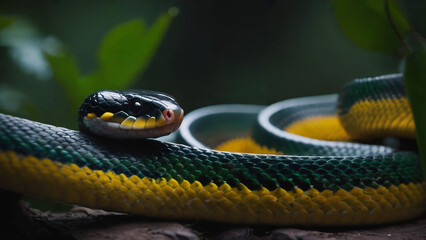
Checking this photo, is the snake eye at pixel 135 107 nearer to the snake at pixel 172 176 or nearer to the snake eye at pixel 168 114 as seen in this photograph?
the snake at pixel 172 176

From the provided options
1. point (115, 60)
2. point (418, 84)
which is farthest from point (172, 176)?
point (115, 60)

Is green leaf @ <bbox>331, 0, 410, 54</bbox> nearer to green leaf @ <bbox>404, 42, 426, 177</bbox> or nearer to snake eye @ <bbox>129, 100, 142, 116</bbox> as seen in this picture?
green leaf @ <bbox>404, 42, 426, 177</bbox>

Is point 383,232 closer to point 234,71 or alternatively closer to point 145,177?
point 145,177

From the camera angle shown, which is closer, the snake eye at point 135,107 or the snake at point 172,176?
the snake at point 172,176

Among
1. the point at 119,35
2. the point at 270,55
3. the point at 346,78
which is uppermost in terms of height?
the point at 119,35

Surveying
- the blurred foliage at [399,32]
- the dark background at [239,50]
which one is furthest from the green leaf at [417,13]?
the dark background at [239,50]

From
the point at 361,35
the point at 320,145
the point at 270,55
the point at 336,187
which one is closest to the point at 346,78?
the point at 270,55

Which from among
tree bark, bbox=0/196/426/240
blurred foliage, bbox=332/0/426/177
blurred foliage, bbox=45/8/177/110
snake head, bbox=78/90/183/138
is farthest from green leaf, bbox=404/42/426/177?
blurred foliage, bbox=45/8/177/110
